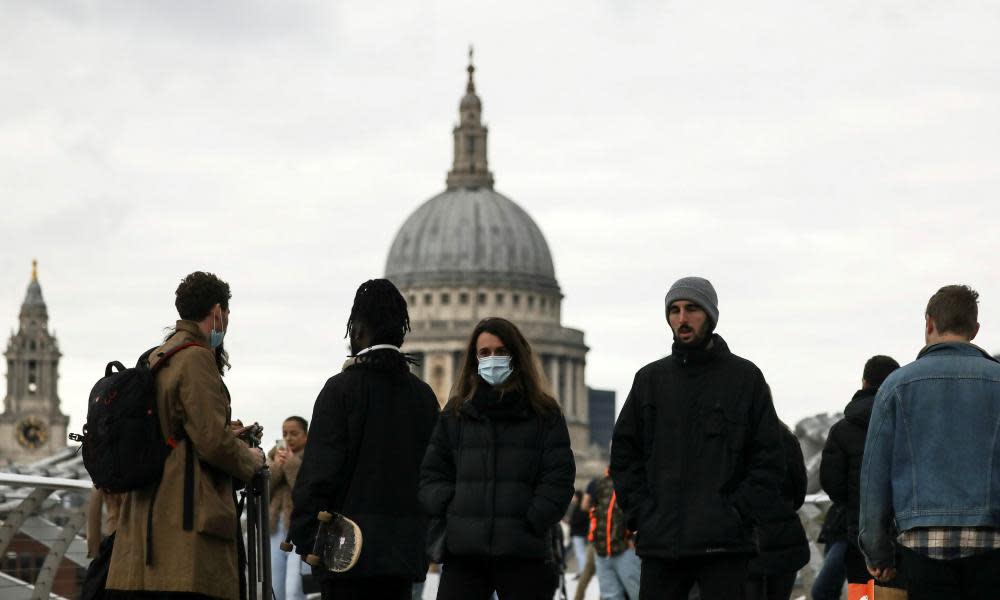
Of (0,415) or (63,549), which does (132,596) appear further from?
(0,415)

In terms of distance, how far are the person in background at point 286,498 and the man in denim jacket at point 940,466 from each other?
7.33 m

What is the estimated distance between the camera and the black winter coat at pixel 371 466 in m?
11.0

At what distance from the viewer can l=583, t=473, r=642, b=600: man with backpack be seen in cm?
1850

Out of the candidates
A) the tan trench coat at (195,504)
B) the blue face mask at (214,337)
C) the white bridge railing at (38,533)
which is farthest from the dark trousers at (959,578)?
the white bridge railing at (38,533)

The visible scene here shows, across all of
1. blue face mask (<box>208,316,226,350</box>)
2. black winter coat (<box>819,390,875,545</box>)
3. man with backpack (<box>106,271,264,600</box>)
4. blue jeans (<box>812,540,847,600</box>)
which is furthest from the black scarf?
blue jeans (<box>812,540,847,600</box>)

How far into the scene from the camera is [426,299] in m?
160

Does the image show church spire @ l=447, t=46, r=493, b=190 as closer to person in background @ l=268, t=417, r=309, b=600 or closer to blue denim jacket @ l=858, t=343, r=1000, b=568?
person in background @ l=268, t=417, r=309, b=600

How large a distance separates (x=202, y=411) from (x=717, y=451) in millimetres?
2274

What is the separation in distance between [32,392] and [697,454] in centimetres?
17625

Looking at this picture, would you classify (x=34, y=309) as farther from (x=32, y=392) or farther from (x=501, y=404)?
(x=501, y=404)

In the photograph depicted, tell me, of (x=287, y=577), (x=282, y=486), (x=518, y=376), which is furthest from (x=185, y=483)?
(x=287, y=577)

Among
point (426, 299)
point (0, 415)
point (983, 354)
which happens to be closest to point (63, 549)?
point (983, 354)

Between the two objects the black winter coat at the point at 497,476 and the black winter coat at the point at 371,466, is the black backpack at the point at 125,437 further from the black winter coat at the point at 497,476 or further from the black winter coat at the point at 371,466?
the black winter coat at the point at 497,476

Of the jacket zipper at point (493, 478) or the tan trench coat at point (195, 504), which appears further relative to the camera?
the jacket zipper at point (493, 478)
